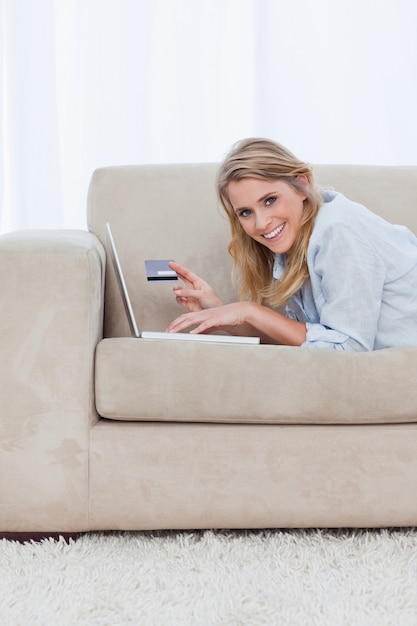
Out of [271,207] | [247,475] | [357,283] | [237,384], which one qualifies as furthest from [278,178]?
[247,475]

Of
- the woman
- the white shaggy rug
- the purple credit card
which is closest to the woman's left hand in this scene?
the woman

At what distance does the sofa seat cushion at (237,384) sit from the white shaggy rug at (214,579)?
0.79ft

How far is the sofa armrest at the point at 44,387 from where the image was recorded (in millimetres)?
1463

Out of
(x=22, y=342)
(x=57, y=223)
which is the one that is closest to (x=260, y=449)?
(x=22, y=342)

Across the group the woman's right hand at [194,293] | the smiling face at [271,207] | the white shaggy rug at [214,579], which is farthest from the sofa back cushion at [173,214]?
the white shaggy rug at [214,579]

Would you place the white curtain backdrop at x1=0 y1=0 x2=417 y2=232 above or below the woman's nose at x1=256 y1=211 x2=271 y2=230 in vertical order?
above

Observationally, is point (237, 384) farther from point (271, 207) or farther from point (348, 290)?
point (271, 207)

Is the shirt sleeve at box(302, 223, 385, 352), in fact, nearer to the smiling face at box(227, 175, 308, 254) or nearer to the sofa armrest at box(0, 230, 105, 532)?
the smiling face at box(227, 175, 308, 254)

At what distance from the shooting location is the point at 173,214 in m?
2.05

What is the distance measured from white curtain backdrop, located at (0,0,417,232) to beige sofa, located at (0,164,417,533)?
1.34 meters

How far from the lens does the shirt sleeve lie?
160cm

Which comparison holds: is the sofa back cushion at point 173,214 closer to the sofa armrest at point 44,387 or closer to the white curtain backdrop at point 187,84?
the sofa armrest at point 44,387

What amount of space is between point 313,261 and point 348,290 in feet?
0.42

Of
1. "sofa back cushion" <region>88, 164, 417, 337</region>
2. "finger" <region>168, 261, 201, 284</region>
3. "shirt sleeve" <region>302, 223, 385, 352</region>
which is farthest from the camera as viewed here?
"sofa back cushion" <region>88, 164, 417, 337</region>
